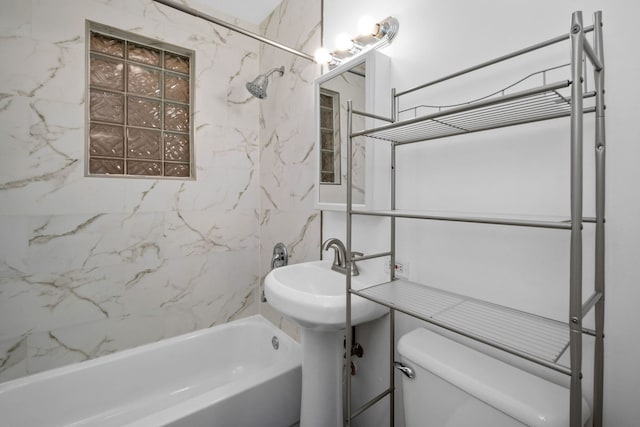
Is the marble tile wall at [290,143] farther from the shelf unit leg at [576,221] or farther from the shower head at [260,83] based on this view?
the shelf unit leg at [576,221]

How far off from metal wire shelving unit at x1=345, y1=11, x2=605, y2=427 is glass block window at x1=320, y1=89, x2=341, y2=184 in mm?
420

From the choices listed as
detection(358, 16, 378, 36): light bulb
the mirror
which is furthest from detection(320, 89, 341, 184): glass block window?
detection(358, 16, 378, 36): light bulb

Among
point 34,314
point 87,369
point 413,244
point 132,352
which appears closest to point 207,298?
point 132,352

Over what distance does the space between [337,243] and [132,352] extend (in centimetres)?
138

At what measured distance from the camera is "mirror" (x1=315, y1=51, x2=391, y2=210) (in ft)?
3.94

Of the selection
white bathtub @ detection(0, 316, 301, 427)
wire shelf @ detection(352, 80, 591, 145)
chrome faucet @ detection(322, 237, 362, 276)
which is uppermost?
wire shelf @ detection(352, 80, 591, 145)

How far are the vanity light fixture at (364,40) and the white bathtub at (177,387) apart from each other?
155 cm

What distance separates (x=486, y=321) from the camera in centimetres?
79

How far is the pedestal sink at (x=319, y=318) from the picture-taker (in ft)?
3.34

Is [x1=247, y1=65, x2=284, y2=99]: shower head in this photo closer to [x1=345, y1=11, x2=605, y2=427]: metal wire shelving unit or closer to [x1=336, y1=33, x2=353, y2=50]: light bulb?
[x1=336, y1=33, x2=353, y2=50]: light bulb

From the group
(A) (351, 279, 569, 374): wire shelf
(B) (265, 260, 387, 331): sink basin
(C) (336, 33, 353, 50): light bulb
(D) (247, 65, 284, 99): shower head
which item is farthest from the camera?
(D) (247, 65, 284, 99): shower head

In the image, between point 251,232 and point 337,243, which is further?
point 251,232

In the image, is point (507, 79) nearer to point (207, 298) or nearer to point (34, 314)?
point (207, 298)

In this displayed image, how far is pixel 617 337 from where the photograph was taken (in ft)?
2.30
